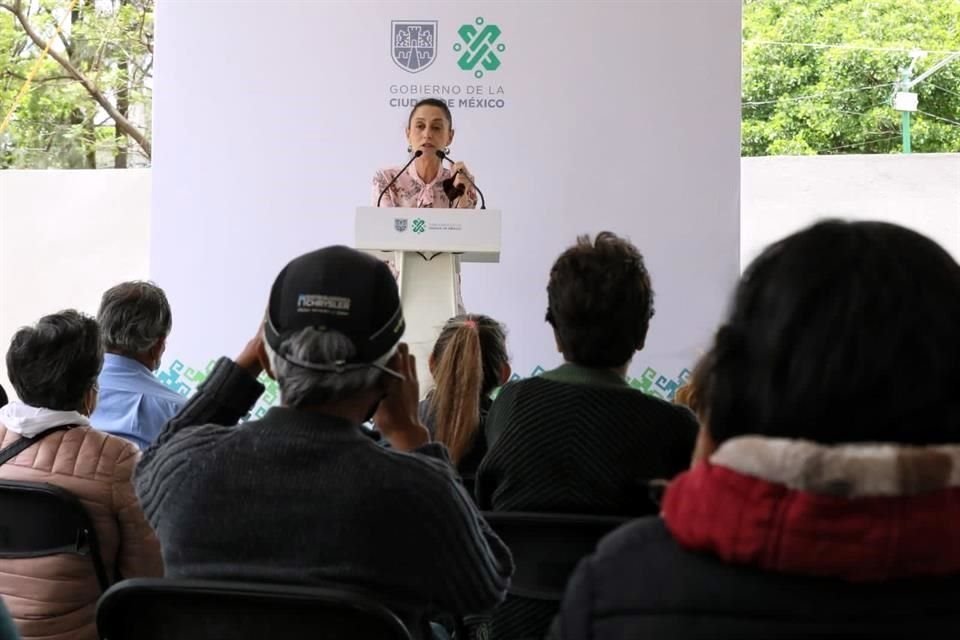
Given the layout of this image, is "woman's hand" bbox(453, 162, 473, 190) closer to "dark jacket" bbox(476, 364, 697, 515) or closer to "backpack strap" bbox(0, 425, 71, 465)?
"backpack strap" bbox(0, 425, 71, 465)

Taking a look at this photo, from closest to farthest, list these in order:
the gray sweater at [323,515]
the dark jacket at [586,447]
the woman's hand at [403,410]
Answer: the gray sweater at [323,515] < the woman's hand at [403,410] < the dark jacket at [586,447]

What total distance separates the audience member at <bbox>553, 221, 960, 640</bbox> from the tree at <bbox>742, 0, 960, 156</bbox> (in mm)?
14788

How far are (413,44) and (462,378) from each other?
360 cm

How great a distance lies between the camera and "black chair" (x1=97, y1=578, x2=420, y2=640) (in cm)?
136

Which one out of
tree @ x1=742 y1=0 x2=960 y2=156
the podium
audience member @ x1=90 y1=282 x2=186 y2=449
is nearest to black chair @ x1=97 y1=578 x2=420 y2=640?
audience member @ x1=90 y1=282 x2=186 y2=449

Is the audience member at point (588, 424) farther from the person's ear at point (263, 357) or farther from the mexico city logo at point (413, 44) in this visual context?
the mexico city logo at point (413, 44)

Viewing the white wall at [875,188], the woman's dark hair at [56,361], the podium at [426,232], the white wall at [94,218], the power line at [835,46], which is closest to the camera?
the woman's dark hair at [56,361]

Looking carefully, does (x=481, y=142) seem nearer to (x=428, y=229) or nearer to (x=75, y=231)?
(x=428, y=229)

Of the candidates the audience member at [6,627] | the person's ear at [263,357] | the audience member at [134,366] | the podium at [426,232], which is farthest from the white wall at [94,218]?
the audience member at [6,627]

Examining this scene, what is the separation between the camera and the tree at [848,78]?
15.1 m

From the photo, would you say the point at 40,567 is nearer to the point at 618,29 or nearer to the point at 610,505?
the point at 610,505

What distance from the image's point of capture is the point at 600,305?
2.16 metres

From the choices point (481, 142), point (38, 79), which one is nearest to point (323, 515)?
point (481, 142)

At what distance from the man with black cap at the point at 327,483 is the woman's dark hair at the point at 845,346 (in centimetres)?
63
